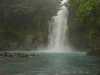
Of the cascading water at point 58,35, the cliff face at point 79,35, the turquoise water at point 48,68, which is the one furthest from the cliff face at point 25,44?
the turquoise water at point 48,68

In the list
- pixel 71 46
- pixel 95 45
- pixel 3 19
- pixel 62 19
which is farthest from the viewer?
pixel 62 19

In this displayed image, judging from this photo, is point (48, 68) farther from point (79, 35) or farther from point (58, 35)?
point (58, 35)

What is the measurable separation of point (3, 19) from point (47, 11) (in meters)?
9.82

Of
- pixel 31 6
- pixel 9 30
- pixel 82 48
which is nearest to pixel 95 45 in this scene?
pixel 82 48

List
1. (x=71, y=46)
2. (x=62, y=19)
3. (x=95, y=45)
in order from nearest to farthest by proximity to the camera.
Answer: (x=95, y=45) → (x=71, y=46) → (x=62, y=19)

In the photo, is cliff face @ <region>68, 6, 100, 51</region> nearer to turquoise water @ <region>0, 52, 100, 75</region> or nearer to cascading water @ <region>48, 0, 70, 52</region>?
cascading water @ <region>48, 0, 70, 52</region>

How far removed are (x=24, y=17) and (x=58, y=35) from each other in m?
9.57

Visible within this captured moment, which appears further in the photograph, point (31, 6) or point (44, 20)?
point (44, 20)

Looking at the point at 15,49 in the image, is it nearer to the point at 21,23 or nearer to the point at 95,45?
the point at 21,23

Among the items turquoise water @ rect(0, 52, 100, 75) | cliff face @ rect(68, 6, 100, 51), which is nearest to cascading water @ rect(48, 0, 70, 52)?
cliff face @ rect(68, 6, 100, 51)

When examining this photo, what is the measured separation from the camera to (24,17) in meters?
39.0

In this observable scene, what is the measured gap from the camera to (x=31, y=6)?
119 feet

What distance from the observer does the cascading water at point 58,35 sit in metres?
41.5

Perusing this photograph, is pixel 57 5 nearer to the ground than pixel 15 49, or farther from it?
farther from it
